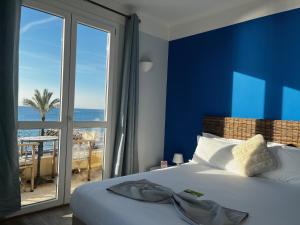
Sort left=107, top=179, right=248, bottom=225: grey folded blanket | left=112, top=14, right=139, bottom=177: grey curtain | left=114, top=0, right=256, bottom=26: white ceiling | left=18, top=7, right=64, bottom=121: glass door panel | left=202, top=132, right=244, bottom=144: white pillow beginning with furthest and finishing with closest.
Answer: left=112, top=14, right=139, bottom=177: grey curtain → left=114, top=0, right=256, bottom=26: white ceiling → left=202, top=132, right=244, bottom=144: white pillow → left=18, top=7, right=64, bottom=121: glass door panel → left=107, top=179, right=248, bottom=225: grey folded blanket

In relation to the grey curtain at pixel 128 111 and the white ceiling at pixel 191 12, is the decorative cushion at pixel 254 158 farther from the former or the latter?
the white ceiling at pixel 191 12

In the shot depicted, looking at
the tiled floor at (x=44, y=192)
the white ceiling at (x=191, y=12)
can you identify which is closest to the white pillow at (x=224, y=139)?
the white ceiling at (x=191, y=12)

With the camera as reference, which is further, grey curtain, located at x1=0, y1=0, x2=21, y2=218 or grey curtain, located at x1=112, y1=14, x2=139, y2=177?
grey curtain, located at x1=112, y1=14, x2=139, y2=177

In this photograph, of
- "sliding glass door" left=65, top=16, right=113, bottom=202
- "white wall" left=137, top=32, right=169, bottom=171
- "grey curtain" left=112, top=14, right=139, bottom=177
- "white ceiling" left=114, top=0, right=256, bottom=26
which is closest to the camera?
"sliding glass door" left=65, top=16, right=113, bottom=202

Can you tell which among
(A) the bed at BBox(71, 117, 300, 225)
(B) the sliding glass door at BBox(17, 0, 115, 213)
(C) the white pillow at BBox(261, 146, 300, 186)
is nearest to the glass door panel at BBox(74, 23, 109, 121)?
(B) the sliding glass door at BBox(17, 0, 115, 213)

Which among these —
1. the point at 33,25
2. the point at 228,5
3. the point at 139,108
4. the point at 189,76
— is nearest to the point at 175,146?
the point at 139,108

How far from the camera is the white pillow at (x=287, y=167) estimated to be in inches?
88.1

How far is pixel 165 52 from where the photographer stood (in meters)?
3.91

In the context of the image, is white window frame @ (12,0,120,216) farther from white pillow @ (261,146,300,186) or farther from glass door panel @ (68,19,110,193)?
white pillow @ (261,146,300,186)

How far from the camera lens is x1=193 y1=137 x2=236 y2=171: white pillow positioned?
263 cm

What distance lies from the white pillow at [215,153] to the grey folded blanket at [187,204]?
→ 1.09 meters

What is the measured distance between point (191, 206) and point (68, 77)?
2.09m

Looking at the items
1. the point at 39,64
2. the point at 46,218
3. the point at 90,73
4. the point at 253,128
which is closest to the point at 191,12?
the point at 90,73

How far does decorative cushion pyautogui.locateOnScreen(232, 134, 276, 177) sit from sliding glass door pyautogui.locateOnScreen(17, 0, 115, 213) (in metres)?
1.71
